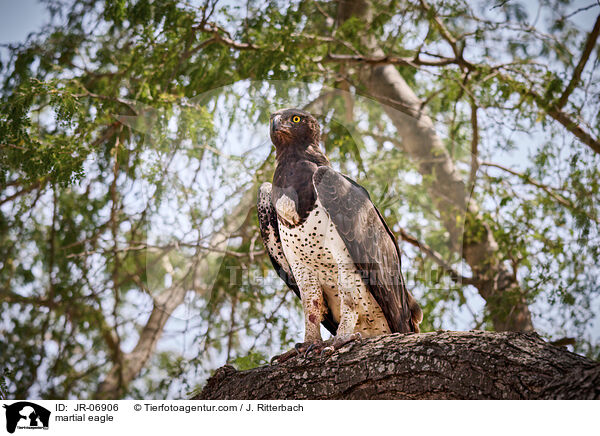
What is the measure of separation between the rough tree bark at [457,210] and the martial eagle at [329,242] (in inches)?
63.7

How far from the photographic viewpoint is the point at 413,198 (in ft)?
14.1

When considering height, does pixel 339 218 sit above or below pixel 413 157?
below

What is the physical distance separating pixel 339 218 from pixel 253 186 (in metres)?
1.43

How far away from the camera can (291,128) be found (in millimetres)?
2803

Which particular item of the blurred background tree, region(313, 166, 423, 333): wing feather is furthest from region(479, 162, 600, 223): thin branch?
region(313, 166, 423, 333): wing feather

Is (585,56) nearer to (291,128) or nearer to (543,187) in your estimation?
(543,187)

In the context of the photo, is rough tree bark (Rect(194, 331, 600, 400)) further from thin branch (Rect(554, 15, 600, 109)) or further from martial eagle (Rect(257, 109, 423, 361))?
thin branch (Rect(554, 15, 600, 109))

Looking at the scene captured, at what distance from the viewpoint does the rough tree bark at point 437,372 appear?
1.85 meters

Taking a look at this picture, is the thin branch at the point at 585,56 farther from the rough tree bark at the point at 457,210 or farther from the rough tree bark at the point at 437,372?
the rough tree bark at the point at 437,372

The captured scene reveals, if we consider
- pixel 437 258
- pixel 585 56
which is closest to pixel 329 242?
pixel 437 258

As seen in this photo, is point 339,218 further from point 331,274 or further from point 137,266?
point 137,266

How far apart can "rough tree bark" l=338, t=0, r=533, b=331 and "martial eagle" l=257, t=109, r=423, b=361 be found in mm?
1619
